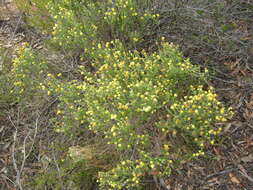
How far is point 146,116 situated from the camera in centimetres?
253

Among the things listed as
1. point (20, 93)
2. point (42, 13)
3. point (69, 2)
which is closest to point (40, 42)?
point (42, 13)

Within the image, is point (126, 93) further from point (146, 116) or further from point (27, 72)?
point (27, 72)

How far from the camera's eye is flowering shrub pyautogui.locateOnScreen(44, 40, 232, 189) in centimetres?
237

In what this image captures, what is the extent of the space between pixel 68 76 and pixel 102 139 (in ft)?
3.72

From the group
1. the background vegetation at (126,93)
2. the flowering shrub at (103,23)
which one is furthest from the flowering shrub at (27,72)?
the flowering shrub at (103,23)

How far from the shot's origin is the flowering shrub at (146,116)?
2.37 m

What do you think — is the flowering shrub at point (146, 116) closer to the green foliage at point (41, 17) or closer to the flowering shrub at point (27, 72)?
Result: the flowering shrub at point (27, 72)

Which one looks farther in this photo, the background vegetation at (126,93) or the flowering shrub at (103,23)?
the flowering shrub at (103,23)

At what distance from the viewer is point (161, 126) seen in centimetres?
249

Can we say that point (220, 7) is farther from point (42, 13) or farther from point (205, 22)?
point (42, 13)

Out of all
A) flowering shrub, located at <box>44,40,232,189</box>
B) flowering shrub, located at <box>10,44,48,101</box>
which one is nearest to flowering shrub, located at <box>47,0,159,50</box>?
flowering shrub, located at <box>10,44,48,101</box>

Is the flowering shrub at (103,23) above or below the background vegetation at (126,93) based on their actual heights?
above

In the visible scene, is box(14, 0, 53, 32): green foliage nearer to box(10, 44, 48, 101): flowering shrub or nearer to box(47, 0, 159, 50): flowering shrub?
box(47, 0, 159, 50): flowering shrub

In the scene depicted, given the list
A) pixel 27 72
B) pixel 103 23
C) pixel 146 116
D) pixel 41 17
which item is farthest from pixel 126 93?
pixel 41 17
